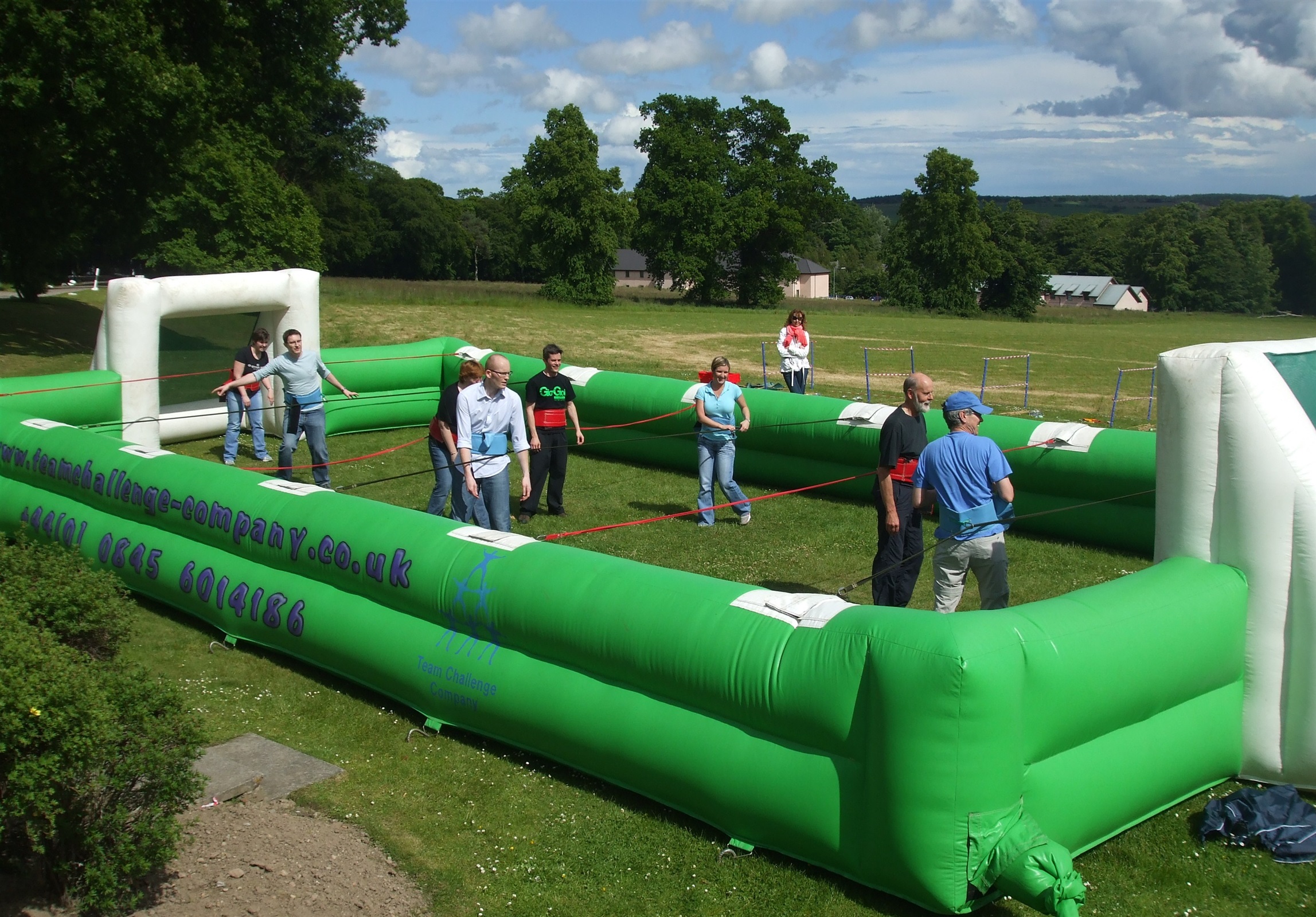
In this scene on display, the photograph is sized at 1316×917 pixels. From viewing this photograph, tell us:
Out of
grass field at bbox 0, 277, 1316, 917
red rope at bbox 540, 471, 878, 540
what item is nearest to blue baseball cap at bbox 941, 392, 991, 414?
grass field at bbox 0, 277, 1316, 917

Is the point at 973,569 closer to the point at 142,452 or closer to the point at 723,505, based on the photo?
the point at 723,505

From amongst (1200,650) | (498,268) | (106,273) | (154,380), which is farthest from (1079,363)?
(498,268)

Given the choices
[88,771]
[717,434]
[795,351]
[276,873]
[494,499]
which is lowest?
[276,873]

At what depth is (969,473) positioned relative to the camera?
19.9ft

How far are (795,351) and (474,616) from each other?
A: 402 inches

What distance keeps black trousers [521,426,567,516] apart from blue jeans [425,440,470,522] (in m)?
0.94

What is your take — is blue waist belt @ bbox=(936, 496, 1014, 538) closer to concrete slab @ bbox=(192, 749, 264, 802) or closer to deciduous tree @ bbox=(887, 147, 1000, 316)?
concrete slab @ bbox=(192, 749, 264, 802)

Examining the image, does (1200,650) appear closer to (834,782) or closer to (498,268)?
(834,782)

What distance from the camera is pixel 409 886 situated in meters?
4.69

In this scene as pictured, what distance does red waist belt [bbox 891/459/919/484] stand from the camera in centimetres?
726

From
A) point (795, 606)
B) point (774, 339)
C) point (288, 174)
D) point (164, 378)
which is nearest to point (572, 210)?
point (288, 174)

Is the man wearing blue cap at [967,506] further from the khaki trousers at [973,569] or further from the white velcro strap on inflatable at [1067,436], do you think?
the white velcro strap on inflatable at [1067,436]

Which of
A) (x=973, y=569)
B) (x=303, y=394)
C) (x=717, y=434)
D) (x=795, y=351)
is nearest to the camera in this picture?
(x=973, y=569)

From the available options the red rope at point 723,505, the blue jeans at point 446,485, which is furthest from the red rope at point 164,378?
the red rope at point 723,505
